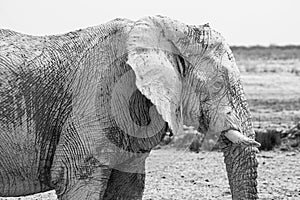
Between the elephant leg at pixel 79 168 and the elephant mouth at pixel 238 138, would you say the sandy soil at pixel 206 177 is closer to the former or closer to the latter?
the elephant leg at pixel 79 168

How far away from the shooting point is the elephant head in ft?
16.0

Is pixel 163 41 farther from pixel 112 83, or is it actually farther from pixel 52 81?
pixel 52 81

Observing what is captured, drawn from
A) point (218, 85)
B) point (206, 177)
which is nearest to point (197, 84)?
point (218, 85)

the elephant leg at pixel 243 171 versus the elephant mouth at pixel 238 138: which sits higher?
the elephant mouth at pixel 238 138

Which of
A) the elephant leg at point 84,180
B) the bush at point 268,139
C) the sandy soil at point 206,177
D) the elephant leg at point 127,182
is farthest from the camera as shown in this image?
the bush at point 268,139

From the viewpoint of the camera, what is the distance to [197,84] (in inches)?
200

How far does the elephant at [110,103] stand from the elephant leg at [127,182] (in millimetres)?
51

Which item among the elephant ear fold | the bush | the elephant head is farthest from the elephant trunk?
the bush

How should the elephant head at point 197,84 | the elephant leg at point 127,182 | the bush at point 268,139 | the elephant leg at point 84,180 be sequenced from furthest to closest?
the bush at point 268,139
the elephant leg at point 127,182
the elephant leg at point 84,180
the elephant head at point 197,84

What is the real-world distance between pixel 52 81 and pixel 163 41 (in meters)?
0.78

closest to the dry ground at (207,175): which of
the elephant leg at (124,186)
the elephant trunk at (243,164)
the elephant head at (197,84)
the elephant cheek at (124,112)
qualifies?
the elephant leg at (124,186)

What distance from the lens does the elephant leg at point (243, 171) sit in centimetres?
486

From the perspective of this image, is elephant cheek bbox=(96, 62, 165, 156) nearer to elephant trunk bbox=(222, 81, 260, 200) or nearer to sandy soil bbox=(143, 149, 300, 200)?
elephant trunk bbox=(222, 81, 260, 200)

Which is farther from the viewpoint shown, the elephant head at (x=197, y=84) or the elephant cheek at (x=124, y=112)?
the elephant cheek at (x=124, y=112)
